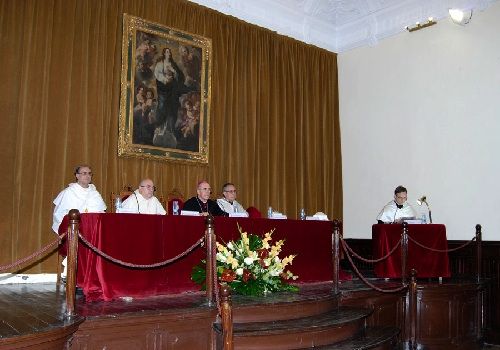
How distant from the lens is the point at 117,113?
8.34 m

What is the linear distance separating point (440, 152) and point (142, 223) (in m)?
6.52

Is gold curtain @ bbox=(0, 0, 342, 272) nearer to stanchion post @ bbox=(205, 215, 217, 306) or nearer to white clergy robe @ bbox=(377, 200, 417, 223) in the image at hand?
white clergy robe @ bbox=(377, 200, 417, 223)

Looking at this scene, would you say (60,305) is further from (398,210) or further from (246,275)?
(398,210)

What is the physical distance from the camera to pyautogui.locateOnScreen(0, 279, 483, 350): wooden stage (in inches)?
156

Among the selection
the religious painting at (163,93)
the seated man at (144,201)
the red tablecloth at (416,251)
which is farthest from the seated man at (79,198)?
the red tablecloth at (416,251)

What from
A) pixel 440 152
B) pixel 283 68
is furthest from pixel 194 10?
pixel 440 152

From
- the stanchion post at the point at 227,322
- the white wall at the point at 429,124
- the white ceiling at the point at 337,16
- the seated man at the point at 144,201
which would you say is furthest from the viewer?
the white ceiling at the point at 337,16

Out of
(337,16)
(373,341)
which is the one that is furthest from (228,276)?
(337,16)

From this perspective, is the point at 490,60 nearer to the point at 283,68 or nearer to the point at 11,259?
the point at 283,68

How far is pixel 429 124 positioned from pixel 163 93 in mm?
5102

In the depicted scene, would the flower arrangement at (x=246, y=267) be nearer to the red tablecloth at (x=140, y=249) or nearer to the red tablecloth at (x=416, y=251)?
the red tablecloth at (x=140, y=249)

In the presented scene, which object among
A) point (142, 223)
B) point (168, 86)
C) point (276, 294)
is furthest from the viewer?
point (168, 86)

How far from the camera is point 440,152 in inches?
383

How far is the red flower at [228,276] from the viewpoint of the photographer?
5.40m
